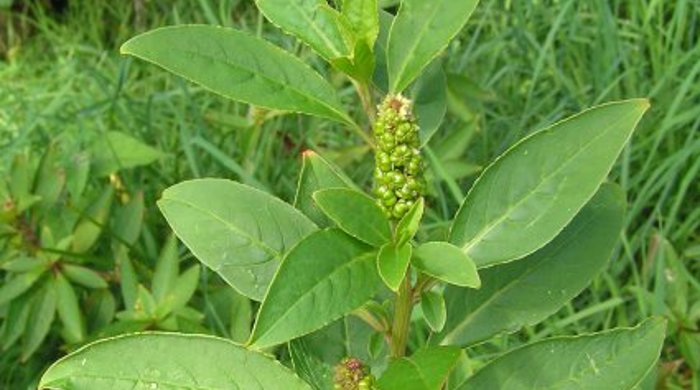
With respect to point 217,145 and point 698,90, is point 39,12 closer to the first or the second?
point 217,145

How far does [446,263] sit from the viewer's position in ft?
3.13

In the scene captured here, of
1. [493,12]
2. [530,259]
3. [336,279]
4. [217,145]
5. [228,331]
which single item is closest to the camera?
[336,279]

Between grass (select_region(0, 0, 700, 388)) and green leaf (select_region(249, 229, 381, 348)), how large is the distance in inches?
45.7

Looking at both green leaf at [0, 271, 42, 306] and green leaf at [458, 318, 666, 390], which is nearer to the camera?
green leaf at [458, 318, 666, 390]

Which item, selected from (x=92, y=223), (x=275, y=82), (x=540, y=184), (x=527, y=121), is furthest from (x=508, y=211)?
(x=527, y=121)

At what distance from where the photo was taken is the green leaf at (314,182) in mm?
1129

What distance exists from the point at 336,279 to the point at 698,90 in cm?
187

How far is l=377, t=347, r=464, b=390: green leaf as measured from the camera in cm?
94

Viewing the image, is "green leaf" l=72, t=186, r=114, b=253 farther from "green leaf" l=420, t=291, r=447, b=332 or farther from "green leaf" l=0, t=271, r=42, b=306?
"green leaf" l=420, t=291, r=447, b=332

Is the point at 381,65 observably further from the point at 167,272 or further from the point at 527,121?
the point at 527,121

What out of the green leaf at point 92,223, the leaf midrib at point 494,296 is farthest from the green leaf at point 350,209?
the green leaf at point 92,223

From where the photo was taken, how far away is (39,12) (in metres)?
4.03

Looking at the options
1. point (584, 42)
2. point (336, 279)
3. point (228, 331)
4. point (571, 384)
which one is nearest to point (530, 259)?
point (571, 384)

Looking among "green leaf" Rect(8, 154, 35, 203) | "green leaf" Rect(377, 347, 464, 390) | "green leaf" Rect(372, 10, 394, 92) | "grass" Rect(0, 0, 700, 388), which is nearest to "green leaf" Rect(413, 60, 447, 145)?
"green leaf" Rect(372, 10, 394, 92)
